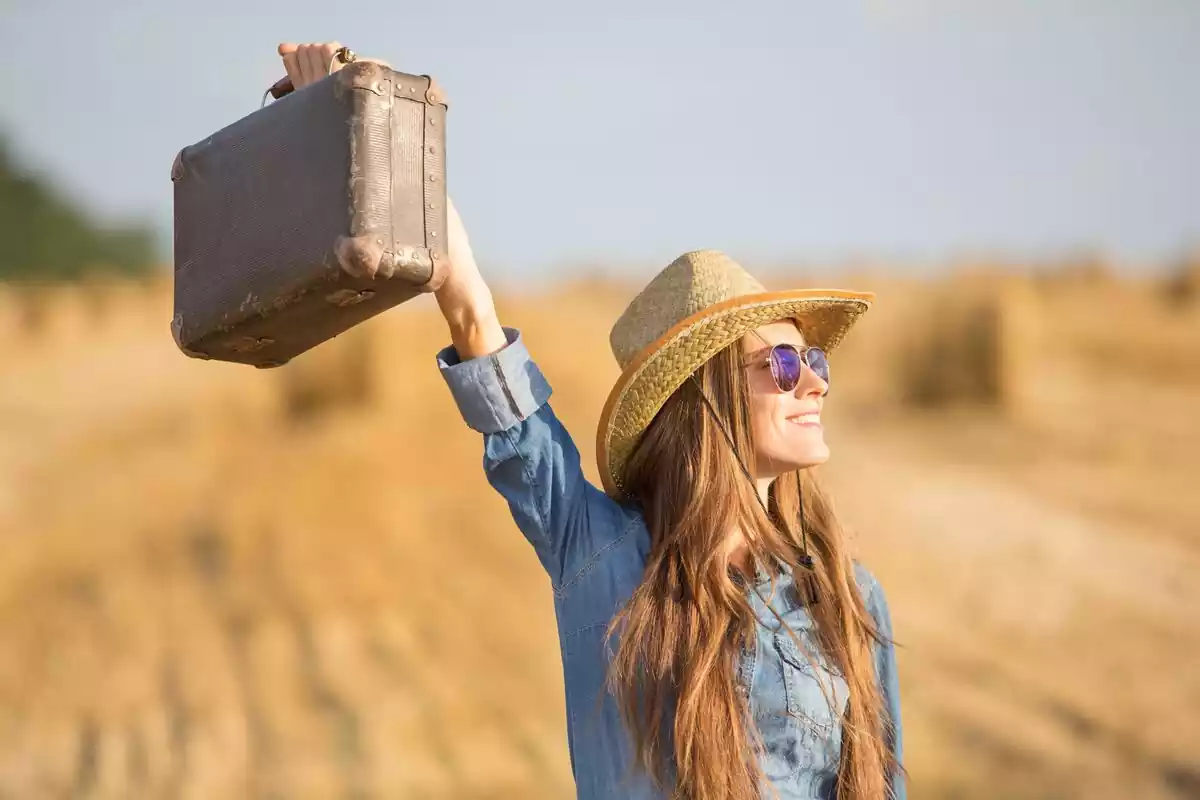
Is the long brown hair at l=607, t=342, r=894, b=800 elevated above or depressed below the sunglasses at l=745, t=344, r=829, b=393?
below

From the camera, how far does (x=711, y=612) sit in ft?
6.57

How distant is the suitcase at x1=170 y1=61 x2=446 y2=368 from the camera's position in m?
1.71

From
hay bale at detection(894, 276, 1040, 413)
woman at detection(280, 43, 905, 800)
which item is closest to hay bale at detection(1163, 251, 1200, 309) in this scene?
hay bale at detection(894, 276, 1040, 413)

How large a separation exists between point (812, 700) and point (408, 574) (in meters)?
6.32

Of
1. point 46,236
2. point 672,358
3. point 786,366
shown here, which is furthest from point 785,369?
point 46,236

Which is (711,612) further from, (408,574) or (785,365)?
(408,574)

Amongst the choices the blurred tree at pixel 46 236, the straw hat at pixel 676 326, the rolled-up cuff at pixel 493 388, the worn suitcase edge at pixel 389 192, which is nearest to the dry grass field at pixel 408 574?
the straw hat at pixel 676 326

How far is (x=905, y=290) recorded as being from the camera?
13.6m

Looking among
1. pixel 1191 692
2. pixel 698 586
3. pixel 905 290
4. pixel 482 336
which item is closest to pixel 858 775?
pixel 698 586

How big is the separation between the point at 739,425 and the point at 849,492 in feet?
23.5

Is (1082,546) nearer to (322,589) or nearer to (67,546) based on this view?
(322,589)

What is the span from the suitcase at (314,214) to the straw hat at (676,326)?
0.42 metres

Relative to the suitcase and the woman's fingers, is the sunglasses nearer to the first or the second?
the suitcase

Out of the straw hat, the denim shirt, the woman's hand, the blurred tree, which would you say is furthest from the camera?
the blurred tree
